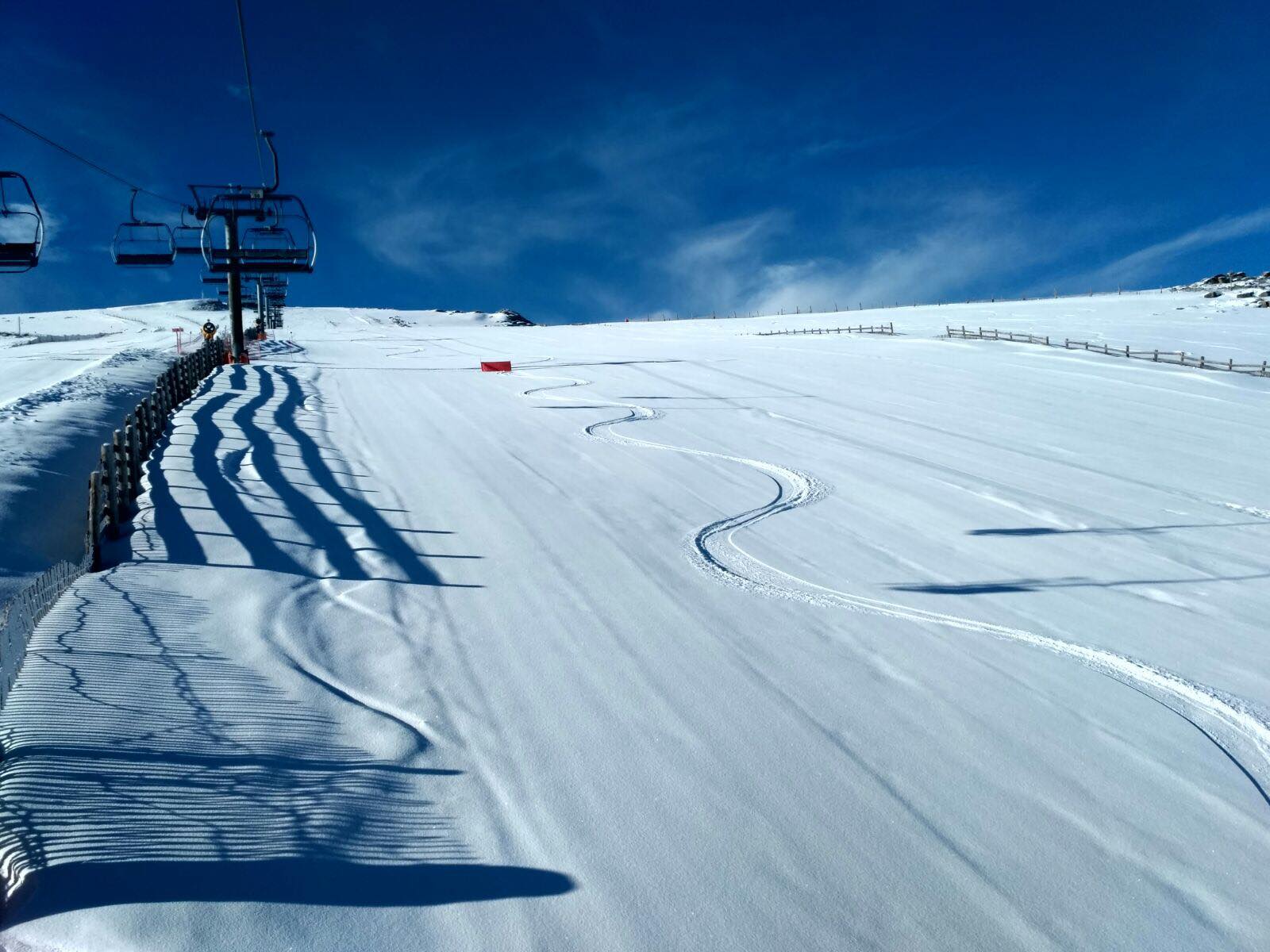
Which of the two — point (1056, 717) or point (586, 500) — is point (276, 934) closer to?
point (1056, 717)

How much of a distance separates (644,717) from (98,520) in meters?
5.76

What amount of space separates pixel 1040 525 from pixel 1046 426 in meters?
8.90

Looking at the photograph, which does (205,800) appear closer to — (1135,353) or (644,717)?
(644,717)

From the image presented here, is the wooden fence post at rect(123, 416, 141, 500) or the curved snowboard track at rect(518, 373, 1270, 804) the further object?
the wooden fence post at rect(123, 416, 141, 500)

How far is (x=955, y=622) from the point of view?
693cm

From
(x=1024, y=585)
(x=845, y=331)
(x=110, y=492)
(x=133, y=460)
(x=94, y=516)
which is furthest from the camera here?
(x=845, y=331)

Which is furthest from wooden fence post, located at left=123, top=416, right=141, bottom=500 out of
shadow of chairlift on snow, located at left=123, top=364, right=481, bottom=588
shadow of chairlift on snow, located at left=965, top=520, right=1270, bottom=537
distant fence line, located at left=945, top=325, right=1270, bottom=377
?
distant fence line, located at left=945, top=325, right=1270, bottom=377

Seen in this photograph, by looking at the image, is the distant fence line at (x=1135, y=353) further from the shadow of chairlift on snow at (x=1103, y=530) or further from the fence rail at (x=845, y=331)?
the shadow of chairlift on snow at (x=1103, y=530)

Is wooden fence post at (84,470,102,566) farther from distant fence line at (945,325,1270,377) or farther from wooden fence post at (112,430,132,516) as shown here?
distant fence line at (945,325,1270,377)

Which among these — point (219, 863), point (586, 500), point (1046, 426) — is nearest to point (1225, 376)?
point (1046, 426)

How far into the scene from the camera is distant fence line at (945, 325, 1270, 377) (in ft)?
94.3

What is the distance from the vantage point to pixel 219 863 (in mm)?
3746

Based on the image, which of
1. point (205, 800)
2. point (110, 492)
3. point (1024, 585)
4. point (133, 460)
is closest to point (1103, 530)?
point (1024, 585)

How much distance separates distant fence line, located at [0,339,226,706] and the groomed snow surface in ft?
0.53
